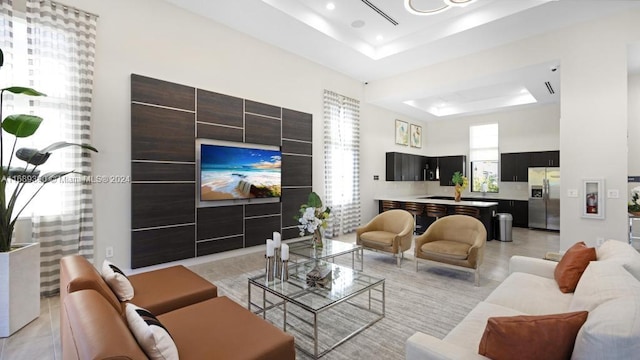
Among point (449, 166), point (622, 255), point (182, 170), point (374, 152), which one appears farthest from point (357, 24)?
point (449, 166)

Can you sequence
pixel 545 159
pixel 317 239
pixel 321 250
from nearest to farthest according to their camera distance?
pixel 317 239, pixel 321 250, pixel 545 159

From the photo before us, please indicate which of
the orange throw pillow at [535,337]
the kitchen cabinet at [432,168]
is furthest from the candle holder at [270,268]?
the kitchen cabinet at [432,168]

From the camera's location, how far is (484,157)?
9.02 m

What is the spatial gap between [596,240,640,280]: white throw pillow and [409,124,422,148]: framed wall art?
7176 millimetres

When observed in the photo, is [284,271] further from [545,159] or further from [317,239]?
[545,159]

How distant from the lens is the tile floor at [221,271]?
7.39 feet

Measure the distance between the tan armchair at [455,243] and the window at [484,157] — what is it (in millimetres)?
5673

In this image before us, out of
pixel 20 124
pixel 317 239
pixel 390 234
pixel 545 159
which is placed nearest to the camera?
pixel 20 124

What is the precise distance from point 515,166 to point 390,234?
5.77 metres

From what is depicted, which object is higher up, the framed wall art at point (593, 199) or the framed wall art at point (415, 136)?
the framed wall art at point (415, 136)

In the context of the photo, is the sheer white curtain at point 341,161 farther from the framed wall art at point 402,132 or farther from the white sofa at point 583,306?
the white sofa at point 583,306

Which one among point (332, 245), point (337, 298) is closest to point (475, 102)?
point (332, 245)

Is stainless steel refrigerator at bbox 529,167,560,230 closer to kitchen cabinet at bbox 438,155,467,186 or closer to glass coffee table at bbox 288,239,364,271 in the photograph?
kitchen cabinet at bbox 438,155,467,186

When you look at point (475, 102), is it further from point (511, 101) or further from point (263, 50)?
point (263, 50)
